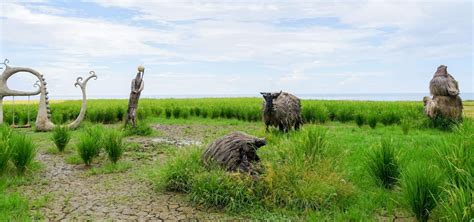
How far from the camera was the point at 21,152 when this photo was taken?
232 inches

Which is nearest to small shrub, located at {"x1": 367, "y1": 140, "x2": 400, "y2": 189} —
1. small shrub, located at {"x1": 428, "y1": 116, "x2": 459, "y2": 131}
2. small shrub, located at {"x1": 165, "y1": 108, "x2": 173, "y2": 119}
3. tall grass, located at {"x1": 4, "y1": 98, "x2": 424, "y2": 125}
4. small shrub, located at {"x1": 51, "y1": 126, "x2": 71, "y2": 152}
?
small shrub, located at {"x1": 51, "y1": 126, "x2": 71, "y2": 152}

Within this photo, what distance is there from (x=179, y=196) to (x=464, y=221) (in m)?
3.31

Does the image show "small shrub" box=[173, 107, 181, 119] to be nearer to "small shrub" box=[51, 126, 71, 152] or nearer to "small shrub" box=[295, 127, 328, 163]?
"small shrub" box=[51, 126, 71, 152]

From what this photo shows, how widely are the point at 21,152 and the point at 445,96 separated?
10.5 meters

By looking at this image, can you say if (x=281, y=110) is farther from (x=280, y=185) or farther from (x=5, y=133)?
(x=5, y=133)

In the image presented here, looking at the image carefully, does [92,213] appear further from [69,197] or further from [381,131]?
[381,131]

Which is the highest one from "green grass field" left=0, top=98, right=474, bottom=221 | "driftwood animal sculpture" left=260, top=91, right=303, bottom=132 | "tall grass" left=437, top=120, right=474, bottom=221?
"driftwood animal sculpture" left=260, top=91, right=303, bottom=132

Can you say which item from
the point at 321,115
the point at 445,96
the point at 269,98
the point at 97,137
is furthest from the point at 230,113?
the point at 97,137

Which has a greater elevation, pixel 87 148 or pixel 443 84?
pixel 443 84

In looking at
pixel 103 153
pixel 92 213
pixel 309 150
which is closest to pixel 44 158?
Result: pixel 103 153

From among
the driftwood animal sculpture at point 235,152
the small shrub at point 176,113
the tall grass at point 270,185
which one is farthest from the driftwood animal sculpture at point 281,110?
the small shrub at point 176,113

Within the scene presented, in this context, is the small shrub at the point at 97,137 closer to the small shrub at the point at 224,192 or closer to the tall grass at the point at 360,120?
the small shrub at the point at 224,192

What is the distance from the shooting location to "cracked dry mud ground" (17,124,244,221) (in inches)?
169

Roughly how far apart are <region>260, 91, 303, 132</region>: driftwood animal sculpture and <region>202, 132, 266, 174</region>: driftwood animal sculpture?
3.02m
